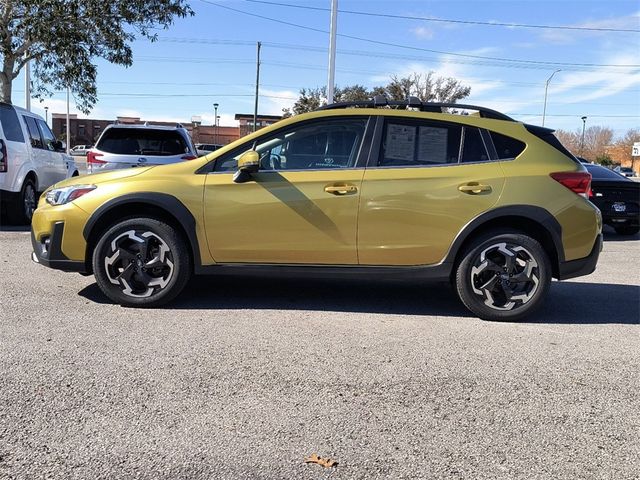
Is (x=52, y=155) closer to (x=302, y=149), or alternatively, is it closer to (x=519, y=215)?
(x=302, y=149)

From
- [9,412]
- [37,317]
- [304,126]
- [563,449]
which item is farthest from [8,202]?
[563,449]

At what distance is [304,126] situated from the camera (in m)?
5.05

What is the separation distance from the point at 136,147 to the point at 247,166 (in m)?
5.85

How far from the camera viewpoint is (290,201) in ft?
16.0

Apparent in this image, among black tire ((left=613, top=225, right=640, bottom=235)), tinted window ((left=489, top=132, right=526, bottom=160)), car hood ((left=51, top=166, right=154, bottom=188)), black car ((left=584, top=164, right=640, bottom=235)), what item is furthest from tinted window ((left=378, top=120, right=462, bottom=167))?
black tire ((left=613, top=225, right=640, bottom=235))

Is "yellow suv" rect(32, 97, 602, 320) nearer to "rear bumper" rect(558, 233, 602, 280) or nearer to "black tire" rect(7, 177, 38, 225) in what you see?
"rear bumper" rect(558, 233, 602, 280)

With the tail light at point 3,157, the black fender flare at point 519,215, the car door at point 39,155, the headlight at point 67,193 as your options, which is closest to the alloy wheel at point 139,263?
the headlight at point 67,193

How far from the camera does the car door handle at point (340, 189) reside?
4.87 m

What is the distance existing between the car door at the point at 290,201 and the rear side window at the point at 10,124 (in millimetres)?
5687

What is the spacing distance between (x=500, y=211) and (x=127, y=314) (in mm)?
3315

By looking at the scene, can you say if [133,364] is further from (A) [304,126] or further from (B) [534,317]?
(B) [534,317]

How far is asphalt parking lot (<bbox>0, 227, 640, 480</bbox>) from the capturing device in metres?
2.71

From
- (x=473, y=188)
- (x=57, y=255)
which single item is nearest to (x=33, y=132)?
(x=57, y=255)

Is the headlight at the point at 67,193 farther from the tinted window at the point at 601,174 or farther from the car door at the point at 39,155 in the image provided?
the tinted window at the point at 601,174
